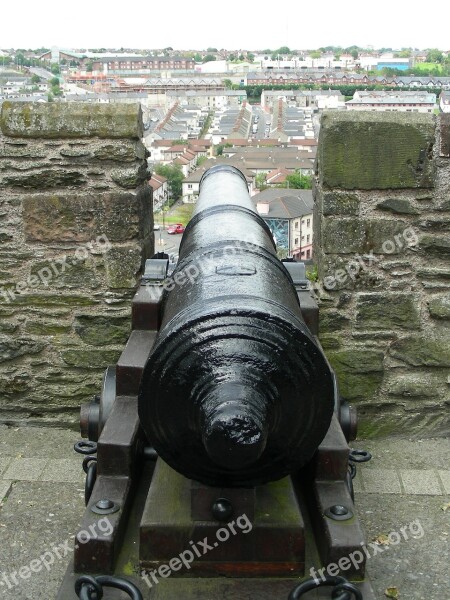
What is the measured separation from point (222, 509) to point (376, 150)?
2.33 m

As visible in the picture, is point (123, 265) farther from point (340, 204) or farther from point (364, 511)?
point (364, 511)

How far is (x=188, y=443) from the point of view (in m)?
1.97

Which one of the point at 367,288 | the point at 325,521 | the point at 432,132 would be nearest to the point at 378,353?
the point at 367,288

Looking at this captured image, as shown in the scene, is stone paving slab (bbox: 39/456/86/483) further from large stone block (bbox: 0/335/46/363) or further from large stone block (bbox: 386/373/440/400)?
large stone block (bbox: 386/373/440/400)

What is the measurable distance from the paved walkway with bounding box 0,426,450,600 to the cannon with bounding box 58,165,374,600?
0.49 meters

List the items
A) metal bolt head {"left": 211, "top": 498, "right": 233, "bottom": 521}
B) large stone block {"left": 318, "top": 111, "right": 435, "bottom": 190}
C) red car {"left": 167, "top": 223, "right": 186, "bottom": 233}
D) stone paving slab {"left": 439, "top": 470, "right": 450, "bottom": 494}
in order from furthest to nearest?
red car {"left": 167, "top": 223, "right": 186, "bottom": 233} < large stone block {"left": 318, "top": 111, "right": 435, "bottom": 190} < stone paving slab {"left": 439, "top": 470, "right": 450, "bottom": 494} < metal bolt head {"left": 211, "top": 498, "right": 233, "bottom": 521}

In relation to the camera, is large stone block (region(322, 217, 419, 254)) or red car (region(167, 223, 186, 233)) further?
red car (region(167, 223, 186, 233))

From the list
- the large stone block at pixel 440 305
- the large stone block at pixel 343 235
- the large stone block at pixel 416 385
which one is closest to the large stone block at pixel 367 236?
the large stone block at pixel 343 235

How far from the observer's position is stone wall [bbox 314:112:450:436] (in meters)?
3.86

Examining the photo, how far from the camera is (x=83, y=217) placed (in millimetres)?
4023

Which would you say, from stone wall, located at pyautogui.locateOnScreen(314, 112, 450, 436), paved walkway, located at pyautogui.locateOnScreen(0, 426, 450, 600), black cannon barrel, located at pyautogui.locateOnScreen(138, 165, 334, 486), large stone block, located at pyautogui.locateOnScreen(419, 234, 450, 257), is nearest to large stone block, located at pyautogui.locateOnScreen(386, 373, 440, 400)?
stone wall, located at pyautogui.locateOnScreen(314, 112, 450, 436)

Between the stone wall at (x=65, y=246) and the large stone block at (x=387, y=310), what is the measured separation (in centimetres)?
120

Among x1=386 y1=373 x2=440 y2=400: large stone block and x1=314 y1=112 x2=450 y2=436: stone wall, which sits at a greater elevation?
x1=314 y1=112 x2=450 y2=436: stone wall

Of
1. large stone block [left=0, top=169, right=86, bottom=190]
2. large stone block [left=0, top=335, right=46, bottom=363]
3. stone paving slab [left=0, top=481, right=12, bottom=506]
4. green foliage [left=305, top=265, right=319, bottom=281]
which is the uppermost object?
large stone block [left=0, top=169, right=86, bottom=190]
